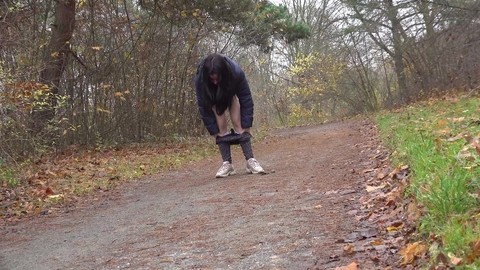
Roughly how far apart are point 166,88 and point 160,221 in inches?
482

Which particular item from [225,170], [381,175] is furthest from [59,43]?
[381,175]

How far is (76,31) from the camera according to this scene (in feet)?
47.6

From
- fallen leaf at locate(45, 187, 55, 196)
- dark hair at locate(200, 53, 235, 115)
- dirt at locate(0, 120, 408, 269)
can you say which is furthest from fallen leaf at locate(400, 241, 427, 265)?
fallen leaf at locate(45, 187, 55, 196)

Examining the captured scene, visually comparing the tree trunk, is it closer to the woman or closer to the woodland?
the woodland

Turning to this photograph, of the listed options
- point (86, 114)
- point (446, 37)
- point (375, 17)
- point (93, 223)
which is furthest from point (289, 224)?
point (375, 17)

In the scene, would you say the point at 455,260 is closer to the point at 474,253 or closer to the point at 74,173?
the point at 474,253

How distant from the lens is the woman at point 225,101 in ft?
23.0

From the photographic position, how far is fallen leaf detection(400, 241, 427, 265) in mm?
2797

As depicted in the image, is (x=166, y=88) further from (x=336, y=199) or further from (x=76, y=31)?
(x=336, y=199)

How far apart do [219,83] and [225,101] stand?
0.25 m

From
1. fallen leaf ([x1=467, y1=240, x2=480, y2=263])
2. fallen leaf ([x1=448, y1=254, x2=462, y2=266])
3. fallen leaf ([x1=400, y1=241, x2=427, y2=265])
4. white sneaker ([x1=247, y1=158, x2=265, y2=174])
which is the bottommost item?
fallen leaf ([x1=400, y1=241, x2=427, y2=265])

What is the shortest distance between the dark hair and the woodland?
96.5 inches

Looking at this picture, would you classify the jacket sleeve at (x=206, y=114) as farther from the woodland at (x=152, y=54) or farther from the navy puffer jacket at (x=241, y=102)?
the woodland at (x=152, y=54)

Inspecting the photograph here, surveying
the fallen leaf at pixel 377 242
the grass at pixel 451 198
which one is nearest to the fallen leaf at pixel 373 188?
the grass at pixel 451 198
